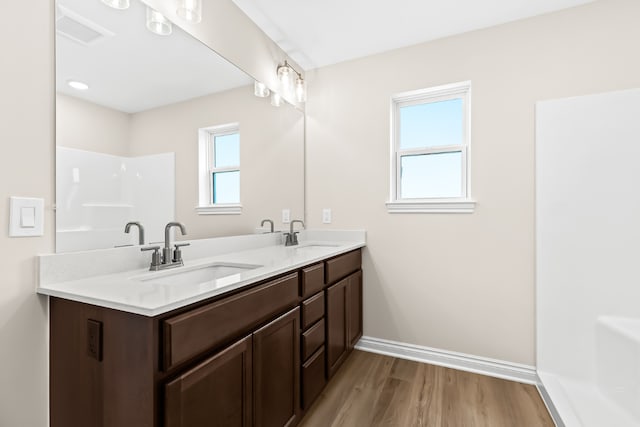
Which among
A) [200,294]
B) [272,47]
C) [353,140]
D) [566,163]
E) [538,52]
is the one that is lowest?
[200,294]

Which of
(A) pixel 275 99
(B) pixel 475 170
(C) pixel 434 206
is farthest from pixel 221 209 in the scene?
(B) pixel 475 170

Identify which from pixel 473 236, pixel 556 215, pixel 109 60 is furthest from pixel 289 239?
pixel 556 215

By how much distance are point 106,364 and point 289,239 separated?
1553 millimetres

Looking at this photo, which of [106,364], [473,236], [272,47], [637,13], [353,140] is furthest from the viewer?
[353,140]

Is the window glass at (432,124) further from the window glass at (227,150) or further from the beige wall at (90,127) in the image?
the beige wall at (90,127)

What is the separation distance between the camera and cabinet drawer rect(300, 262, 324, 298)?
5.13 feet

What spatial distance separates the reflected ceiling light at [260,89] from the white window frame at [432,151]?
3.22ft

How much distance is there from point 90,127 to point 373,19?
1806 mm

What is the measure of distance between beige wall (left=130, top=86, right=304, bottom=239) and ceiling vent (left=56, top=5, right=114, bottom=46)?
1.04 ft

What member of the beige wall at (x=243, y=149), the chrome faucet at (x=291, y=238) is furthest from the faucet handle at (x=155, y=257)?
the chrome faucet at (x=291, y=238)

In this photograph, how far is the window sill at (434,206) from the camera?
2.13m

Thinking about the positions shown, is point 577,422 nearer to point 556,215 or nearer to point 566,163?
point 556,215

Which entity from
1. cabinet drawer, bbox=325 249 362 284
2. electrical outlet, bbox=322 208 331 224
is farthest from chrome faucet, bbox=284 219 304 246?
cabinet drawer, bbox=325 249 362 284

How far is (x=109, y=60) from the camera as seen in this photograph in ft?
4.14
